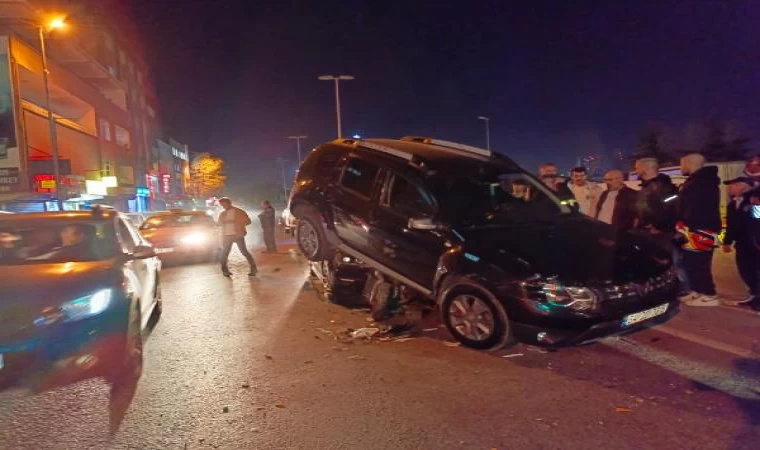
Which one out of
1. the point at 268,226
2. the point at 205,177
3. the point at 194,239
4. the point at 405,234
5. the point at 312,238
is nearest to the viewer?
the point at 405,234

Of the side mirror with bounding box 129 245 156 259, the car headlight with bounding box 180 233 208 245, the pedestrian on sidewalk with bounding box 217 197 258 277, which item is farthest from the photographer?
the car headlight with bounding box 180 233 208 245

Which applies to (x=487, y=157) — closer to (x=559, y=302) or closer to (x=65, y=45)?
(x=559, y=302)

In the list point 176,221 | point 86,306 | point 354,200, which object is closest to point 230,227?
point 176,221

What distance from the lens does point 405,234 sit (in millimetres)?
6004

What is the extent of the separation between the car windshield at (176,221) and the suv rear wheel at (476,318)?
385 inches

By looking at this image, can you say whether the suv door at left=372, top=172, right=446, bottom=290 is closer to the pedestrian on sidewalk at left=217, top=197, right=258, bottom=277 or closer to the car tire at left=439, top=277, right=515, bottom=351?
the car tire at left=439, top=277, right=515, bottom=351

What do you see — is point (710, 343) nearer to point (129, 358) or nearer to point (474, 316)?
point (474, 316)

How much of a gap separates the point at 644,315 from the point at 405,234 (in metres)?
2.38

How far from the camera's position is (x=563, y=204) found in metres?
6.53

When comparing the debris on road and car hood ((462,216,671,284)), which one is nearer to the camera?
car hood ((462,216,671,284))

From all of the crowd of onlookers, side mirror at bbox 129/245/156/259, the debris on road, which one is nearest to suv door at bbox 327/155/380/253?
the debris on road

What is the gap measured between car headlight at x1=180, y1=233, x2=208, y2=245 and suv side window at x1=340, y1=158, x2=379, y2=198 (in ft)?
24.3

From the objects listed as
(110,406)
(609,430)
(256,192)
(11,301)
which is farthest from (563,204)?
(256,192)

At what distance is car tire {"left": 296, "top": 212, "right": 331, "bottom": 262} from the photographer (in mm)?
7230
